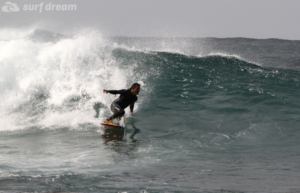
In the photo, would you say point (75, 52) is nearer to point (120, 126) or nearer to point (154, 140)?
point (120, 126)

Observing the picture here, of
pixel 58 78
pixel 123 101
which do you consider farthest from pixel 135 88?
pixel 58 78

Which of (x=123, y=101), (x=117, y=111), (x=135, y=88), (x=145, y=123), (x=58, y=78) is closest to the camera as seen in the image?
(x=135, y=88)

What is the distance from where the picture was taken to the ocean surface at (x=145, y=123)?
21.6 ft

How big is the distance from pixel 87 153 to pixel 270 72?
12.0 metres

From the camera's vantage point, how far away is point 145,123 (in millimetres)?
12422

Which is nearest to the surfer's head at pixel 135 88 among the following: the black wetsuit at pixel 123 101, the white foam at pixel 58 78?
the black wetsuit at pixel 123 101

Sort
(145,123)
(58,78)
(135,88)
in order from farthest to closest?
1. (58,78)
2. (145,123)
3. (135,88)

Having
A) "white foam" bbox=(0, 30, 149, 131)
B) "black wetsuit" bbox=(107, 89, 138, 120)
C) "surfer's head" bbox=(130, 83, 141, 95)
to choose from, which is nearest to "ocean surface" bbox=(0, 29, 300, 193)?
"white foam" bbox=(0, 30, 149, 131)

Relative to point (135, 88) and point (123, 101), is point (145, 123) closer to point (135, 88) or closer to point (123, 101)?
point (123, 101)

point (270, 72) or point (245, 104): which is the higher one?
point (270, 72)

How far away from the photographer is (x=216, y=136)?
34.8 ft

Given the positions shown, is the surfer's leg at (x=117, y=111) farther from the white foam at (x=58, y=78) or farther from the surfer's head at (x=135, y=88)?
the white foam at (x=58, y=78)

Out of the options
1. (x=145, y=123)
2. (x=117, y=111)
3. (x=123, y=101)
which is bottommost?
(x=145, y=123)

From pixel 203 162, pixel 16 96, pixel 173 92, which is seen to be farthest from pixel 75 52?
pixel 203 162
